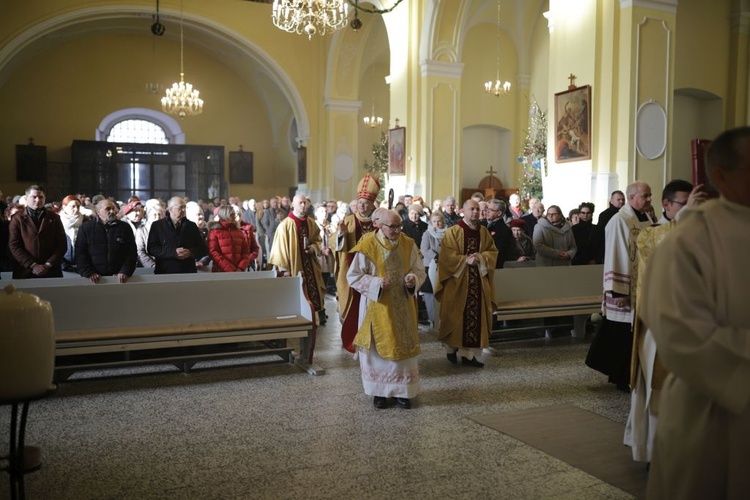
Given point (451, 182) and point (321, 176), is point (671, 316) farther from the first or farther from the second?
point (321, 176)

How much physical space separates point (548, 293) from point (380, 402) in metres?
3.42

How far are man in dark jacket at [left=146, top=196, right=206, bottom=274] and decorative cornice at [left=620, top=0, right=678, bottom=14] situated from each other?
287 inches

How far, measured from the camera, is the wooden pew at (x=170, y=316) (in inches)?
239

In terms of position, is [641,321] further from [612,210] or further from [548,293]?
[612,210]

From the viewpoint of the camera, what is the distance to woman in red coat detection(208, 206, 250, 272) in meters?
7.83

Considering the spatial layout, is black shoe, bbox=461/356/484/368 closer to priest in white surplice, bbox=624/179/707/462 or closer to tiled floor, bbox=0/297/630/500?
tiled floor, bbox=0/297/630/500

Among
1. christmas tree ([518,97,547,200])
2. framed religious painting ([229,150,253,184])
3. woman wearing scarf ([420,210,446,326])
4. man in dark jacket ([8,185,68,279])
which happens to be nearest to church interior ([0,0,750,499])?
framed religious painting ([229,150,253,184])

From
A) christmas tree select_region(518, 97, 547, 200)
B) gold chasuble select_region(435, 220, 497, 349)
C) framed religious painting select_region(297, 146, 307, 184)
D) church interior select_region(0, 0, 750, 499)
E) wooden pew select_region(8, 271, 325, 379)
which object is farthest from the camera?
framed religious painting select_region(297, 146, 307, 184)

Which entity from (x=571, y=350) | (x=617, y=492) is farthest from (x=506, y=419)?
(x=571, y=350)

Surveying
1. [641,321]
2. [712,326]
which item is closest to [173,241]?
[641,321]

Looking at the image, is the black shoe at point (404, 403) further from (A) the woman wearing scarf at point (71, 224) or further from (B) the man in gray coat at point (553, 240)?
(A) the woman wearing scarf at point (71, 224)

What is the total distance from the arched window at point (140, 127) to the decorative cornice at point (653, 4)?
1802 cm

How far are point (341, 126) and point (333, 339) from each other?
567 inches

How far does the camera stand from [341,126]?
70.9 ft
